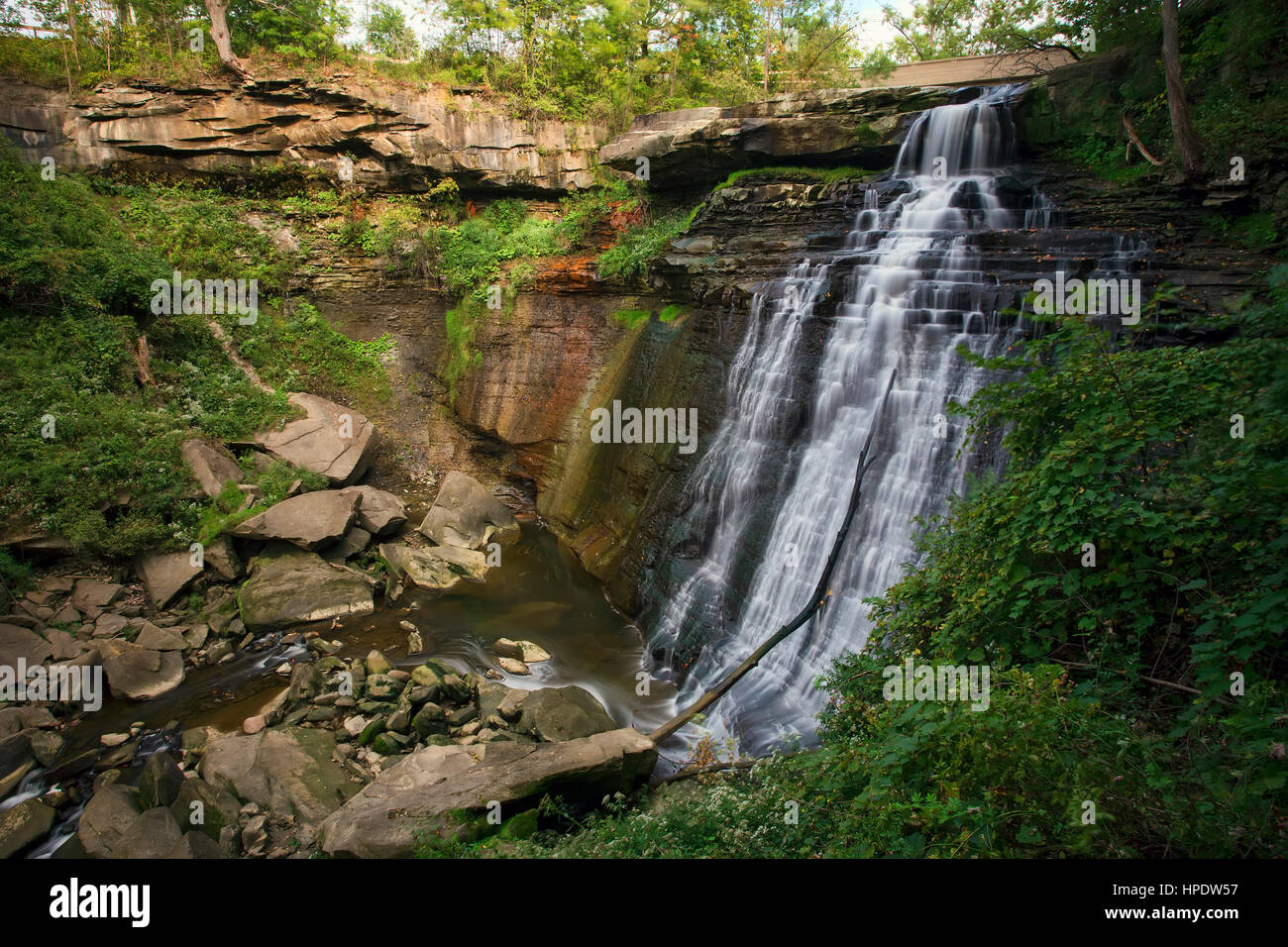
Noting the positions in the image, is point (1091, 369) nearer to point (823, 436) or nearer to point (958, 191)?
point (823, 436)

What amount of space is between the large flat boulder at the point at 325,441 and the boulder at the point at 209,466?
99 cm

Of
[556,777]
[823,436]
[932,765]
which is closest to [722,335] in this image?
[823,436]

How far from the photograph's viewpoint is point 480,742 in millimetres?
7059

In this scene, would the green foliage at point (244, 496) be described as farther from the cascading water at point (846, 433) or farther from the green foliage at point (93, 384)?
the cascading water at point (846, 433)

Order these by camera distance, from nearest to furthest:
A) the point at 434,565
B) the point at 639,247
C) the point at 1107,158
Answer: the point at 1107,158, the point at 434,565, the point at 639,247

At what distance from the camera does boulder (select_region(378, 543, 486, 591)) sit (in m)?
11.9

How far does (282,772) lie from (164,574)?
18.5 feet

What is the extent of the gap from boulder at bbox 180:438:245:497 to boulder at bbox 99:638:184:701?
10.8 ft

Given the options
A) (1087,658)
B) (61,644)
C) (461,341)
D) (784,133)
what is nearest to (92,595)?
(61,644)

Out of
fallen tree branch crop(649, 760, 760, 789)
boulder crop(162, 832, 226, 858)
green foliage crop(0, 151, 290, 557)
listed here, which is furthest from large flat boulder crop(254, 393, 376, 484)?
fallen tree branch crop(649, 760, 760, 789)

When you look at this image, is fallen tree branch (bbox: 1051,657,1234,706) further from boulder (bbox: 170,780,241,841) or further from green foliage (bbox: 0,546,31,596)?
green foliage (bbox: 0,546,31,596)

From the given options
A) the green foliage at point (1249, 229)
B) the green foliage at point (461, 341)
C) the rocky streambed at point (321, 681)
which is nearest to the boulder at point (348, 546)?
the rocky streambed at point (321, 681)

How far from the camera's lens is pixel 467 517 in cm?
1352

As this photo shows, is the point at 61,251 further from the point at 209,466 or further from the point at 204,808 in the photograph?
the point at 204,808
